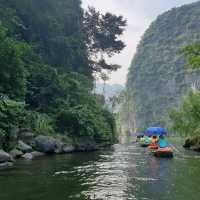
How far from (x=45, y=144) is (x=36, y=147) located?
751 millimetres

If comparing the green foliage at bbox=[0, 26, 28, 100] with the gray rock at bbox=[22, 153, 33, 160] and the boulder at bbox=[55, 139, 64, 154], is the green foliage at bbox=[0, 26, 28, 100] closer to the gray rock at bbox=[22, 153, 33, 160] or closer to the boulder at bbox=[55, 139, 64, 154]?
the gray rock at bbox=[22, 153, 33, 160]

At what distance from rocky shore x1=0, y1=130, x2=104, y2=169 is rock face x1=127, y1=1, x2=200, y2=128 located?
8434 centimetres

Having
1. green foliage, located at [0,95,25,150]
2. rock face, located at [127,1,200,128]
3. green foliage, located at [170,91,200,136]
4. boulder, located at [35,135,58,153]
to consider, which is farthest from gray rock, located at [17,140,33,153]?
rock face, located at [127,1,200,128]

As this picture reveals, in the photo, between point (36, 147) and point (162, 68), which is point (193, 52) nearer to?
point (36, 147)

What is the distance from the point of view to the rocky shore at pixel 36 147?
21.4m

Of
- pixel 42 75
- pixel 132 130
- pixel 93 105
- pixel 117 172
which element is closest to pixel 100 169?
pixel 117 172

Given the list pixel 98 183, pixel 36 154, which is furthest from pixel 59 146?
pixel 98 183

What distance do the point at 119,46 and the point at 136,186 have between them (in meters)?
43.5

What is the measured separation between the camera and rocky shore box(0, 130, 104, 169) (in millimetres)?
21400

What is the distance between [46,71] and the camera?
32875 mm

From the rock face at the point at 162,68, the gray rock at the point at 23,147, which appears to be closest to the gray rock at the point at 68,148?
Answer: the gray rock at the point at 23,147

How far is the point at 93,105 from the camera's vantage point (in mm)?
39906

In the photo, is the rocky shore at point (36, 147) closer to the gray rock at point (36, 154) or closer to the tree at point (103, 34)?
the gray rock at point (36, 154)

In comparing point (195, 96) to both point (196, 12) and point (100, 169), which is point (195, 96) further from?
point (196, 12)
